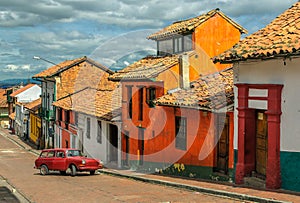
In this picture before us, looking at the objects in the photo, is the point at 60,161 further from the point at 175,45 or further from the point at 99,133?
the point at 175,45

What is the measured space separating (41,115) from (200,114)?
104 feet

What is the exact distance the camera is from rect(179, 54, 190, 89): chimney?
21250 mm

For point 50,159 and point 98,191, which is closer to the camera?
point 98,191

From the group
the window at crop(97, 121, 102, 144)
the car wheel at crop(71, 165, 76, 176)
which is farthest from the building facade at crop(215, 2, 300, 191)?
the window at crop(97, 121, 102, 144)

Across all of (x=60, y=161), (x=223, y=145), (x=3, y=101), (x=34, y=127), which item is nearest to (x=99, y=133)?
(x=60, y=161)

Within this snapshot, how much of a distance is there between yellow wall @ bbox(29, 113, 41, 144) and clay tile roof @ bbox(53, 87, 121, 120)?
1093 centimetres

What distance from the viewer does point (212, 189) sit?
13.6 m

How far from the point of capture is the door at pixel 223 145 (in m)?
16.7

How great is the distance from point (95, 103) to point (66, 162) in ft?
32.7

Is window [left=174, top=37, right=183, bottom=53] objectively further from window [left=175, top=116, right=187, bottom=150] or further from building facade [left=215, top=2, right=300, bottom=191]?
building facade [left=215, top=2, right=300, bottom=191]

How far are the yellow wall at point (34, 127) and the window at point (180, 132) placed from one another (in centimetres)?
3199

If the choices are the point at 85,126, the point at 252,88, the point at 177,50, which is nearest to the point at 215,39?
the point at 177,50

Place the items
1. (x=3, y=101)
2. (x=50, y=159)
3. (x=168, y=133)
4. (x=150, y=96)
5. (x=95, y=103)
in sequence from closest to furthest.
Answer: (x=168, y=133)
(x=150, y=96)
(x=50, y=159)
(x=95, y=103)
(x=3, y=101)

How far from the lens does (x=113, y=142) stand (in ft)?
91.5
